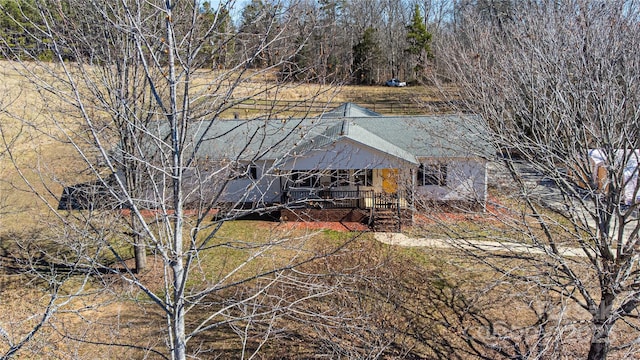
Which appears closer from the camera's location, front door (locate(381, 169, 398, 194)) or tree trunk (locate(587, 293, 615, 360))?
tree trunk (locate(587, 293, 615, 360))

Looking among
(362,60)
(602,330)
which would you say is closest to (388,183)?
(602,330)

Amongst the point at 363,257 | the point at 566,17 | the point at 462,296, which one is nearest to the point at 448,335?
the point at 462,296

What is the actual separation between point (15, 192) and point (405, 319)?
18097 mm

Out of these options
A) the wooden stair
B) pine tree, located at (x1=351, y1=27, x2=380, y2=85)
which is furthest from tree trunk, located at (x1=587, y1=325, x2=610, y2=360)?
the wooden stair

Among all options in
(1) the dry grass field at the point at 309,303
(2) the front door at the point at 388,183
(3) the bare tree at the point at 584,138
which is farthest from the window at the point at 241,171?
(2) the front door at the point at 388,183

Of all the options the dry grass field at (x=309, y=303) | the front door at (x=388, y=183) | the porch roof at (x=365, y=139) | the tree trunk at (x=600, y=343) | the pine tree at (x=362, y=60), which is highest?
the pine tree at (x=362, y=60)

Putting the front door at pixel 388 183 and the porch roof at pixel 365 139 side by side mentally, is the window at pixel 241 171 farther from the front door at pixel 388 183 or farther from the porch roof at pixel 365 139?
the front door at pixel 388 183

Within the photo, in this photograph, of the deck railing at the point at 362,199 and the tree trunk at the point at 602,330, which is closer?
the tree trunk at the point at 602,330

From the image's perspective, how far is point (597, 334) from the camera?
6.45m

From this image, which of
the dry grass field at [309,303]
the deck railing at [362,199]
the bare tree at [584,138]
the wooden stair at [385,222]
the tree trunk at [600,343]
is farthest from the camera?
the deck railing at [362,199]

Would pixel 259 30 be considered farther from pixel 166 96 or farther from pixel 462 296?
pixel 462 296

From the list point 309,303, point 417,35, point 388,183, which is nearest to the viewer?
point 309,303

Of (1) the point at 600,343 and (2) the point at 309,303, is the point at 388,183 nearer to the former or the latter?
(2) the point at 309,303

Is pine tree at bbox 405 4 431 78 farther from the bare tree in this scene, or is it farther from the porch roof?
the bare tree
